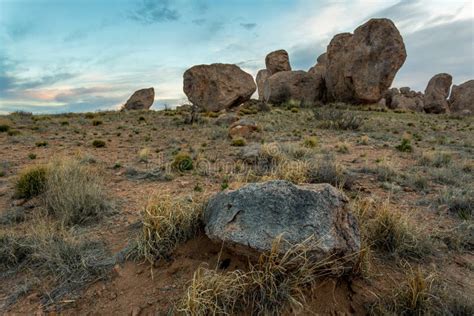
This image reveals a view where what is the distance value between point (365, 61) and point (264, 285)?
21741 mm

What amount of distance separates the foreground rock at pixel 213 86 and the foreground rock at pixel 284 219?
63.6 feet

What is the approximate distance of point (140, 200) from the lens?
15.6 ft

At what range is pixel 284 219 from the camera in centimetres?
275

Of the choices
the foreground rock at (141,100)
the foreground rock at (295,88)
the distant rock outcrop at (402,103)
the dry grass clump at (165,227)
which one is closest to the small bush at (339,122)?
the foreground rock at (295,88)

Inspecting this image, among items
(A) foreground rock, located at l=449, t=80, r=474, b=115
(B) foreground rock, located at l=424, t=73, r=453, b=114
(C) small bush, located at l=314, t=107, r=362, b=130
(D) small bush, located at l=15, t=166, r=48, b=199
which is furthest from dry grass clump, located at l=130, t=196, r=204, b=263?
(A) foreground rock, located at l=449, t=80, r=474, b=115

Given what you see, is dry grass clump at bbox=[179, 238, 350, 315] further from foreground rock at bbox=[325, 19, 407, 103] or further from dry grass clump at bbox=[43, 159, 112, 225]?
foreground rock at bbox=[325, 19, 407, 103]

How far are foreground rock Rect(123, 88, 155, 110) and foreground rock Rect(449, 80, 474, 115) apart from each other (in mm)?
29621

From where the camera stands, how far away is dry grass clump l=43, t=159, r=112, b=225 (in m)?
3.99

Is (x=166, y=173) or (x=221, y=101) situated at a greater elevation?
(x=221, y=101)

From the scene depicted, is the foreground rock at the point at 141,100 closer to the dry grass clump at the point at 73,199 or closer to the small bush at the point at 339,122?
the small bush at the point at 339,122

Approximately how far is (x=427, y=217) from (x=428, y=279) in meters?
1.87

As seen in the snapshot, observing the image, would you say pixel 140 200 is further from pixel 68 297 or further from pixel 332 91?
pixel 332 91

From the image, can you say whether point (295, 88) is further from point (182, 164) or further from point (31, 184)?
point (31, 184)

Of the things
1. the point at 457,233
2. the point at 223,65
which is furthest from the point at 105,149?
the point at 223,65
